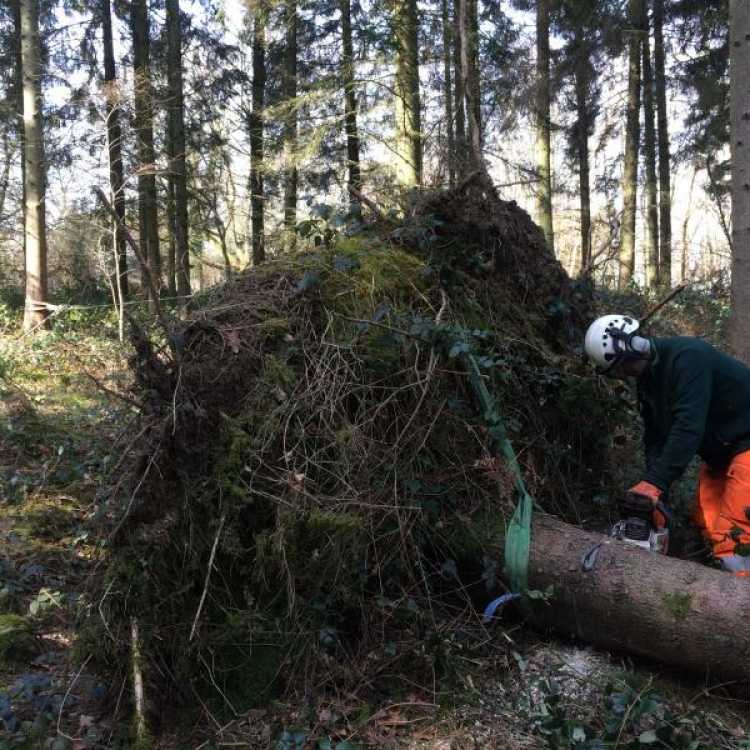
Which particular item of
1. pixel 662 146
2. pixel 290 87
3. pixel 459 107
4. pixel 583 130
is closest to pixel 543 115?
pixel 459 107

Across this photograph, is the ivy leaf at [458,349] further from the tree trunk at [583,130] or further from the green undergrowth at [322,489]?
the tree trunk at [583,130]

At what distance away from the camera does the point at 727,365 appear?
3896 millimetres

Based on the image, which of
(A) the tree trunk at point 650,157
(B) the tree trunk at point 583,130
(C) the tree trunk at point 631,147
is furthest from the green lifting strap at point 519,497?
(A) the tree trunk at point 650,157

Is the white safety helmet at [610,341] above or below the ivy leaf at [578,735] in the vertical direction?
above

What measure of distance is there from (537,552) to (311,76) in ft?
51.9

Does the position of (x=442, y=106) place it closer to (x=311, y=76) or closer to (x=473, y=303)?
(x=311, y=76)

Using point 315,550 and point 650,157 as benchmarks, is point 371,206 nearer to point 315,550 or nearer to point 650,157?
point 315,550

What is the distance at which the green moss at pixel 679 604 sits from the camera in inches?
118

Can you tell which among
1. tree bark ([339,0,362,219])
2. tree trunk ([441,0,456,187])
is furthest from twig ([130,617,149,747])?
tree bark ([339,0,362,219])

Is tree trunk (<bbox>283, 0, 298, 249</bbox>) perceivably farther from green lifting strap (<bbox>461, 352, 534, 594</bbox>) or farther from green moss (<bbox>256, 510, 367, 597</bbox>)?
green moss (<bbox>256, 510, 367, 597</bbox>)

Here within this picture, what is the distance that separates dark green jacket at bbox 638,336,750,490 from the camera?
3672 mm

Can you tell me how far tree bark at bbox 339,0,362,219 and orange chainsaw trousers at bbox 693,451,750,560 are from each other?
756 centimetres

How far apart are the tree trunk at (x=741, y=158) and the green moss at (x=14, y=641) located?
5.53 m

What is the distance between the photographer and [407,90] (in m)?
11.2
